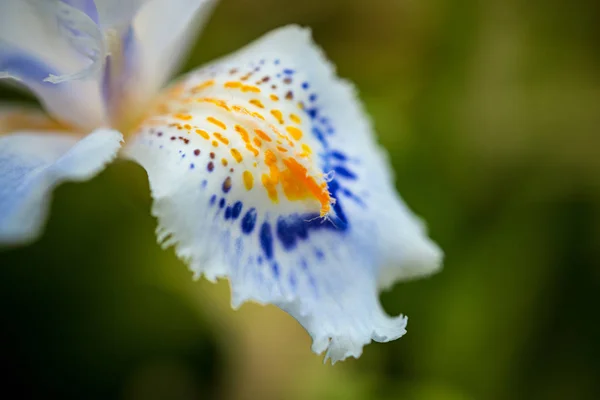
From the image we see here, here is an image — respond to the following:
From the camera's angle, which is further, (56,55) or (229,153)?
(56,55)

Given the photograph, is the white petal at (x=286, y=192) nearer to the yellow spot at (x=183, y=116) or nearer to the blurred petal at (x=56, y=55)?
the yellow spot at (x=183, y=116)

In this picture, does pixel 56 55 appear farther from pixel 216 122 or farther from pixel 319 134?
pixel 319 134

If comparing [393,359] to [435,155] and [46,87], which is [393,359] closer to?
[435,155]

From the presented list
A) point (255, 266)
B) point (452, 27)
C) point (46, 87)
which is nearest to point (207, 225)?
point (255, 266)

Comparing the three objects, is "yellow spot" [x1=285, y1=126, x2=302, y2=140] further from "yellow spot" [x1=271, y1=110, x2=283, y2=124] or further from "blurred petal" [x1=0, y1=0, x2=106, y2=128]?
"blurred petal" [x1=0, y1=0, x2=106, y2=128]

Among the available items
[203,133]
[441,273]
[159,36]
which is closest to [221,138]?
[203,133]

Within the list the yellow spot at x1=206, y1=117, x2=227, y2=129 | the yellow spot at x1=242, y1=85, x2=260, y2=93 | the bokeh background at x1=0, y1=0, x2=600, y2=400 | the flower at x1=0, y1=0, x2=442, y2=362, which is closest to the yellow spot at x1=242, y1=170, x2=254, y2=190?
the flower at x1=0, y1=0, x2=442, y2=362
